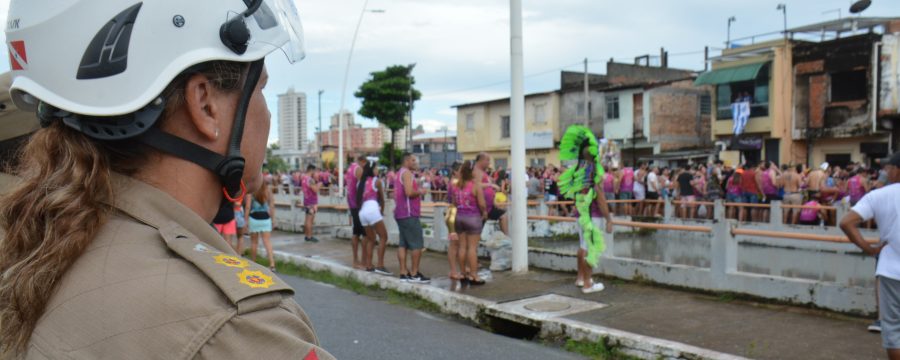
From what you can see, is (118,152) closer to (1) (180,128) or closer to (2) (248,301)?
(1) (180,128)

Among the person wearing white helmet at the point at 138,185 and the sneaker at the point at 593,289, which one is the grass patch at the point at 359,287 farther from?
the person wearing white helmet at the point at 138,185

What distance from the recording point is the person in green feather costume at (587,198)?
8789mm

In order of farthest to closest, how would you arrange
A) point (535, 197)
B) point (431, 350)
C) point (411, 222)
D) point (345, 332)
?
1. point (535, 197)
2. point (411, 222)
3. point (345, 332)
4. point (431, 350)

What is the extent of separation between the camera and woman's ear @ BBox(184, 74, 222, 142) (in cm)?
129

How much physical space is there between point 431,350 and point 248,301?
18.3 ft

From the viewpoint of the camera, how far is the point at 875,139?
27.4m

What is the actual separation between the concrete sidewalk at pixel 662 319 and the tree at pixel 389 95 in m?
33.3

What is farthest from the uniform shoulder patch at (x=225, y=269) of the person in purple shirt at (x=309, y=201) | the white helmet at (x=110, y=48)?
the person in purple shirt at (x=309, y=201)

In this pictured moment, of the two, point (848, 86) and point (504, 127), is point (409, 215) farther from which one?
point (504, 127)

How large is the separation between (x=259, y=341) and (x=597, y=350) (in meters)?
5.77

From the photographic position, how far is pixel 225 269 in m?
1.11

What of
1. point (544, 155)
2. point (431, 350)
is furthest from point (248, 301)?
point (544, 155)

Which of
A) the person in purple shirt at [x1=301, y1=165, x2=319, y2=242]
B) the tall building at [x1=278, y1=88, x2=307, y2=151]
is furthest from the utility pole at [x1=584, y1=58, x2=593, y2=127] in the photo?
the tall building at [x1=278, y1=88, x2=307, y2=151]

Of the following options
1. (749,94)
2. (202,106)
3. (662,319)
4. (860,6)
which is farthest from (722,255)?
(749,94)
